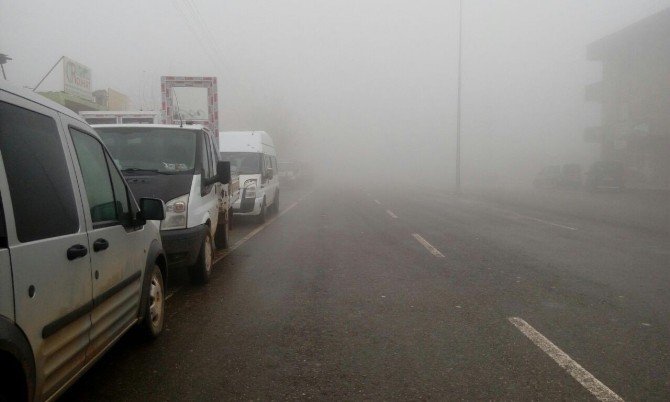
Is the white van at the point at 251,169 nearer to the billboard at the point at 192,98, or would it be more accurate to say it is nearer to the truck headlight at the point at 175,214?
the billboard at the point at 192,98

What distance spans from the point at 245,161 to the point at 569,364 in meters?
10.8

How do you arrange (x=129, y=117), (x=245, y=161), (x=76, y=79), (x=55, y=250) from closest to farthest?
(x=55, y=250) → (x=129, y=117) → (x=245, y=161) → (x=76, y=79)

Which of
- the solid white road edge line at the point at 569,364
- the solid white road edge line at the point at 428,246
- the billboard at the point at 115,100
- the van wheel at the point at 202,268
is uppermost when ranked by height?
the billboard at the point at 115,100

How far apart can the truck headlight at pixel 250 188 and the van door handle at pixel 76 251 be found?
935 centimetres

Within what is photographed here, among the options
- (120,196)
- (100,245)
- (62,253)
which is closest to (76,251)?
(62,253)

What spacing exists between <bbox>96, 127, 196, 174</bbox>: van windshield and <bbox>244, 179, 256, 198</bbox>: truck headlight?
5204 millimetres

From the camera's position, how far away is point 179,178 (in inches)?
240

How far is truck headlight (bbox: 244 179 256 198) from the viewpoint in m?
12.1

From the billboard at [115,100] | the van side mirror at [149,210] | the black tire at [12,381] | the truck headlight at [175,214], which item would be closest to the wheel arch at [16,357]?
the black tire at [12,381]

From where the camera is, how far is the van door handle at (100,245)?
2869mm

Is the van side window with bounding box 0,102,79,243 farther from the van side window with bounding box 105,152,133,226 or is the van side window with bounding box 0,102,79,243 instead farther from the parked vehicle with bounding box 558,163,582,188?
the parked vehicle with bounding box 558,163,582,188

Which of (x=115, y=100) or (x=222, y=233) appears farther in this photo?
(x=115, y=100)

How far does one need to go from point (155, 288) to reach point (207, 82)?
371 inches

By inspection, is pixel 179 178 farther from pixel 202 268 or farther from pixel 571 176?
pixel 571 176
